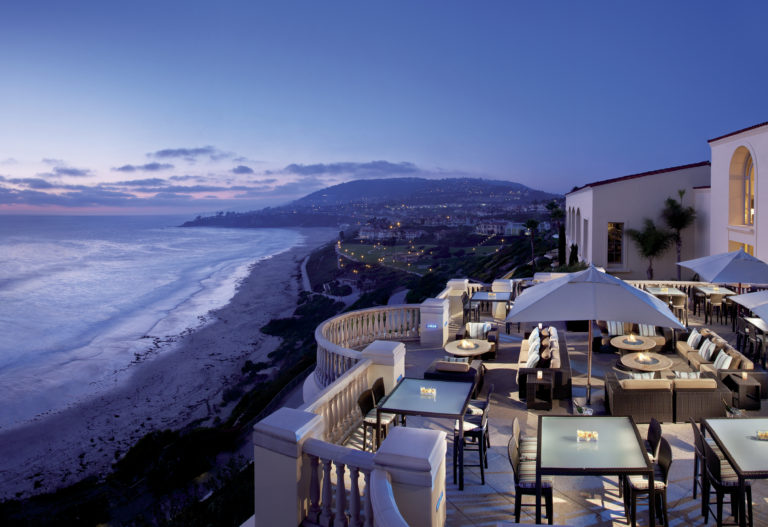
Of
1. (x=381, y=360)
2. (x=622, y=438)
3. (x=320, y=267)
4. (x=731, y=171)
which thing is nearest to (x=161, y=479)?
(x=381, y=360)

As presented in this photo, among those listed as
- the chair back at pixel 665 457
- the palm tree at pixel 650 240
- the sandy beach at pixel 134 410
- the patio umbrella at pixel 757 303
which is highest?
the palm tree at pixel 650 240

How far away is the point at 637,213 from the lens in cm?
2502

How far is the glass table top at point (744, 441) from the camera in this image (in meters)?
4.47

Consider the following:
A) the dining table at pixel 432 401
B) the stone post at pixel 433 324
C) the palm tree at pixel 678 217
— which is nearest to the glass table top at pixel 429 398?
the dining table at pixel 432 401

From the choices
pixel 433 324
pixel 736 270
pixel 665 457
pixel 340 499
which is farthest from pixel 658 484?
pixel 736 270

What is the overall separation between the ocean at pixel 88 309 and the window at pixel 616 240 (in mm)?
26941

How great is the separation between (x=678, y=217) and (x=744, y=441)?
21763 mm

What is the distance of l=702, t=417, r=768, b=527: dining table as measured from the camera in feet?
14.3

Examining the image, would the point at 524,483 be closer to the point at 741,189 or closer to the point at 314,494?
the point at 314,494

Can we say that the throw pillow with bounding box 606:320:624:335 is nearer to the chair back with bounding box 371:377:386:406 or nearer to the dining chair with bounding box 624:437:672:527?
the chair back with bounding box 371:377:386:406

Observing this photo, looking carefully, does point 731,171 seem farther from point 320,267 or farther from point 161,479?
point 320,267

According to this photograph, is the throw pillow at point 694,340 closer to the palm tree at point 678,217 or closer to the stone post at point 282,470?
the stone post at point 282,470

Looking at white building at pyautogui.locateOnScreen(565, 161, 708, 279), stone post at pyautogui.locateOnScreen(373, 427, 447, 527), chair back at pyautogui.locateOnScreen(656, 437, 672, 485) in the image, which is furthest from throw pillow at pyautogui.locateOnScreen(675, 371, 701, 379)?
white building at pyautogui.locateOnScreen(565, 161, 708, 279)

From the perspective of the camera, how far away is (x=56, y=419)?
23.8 m
